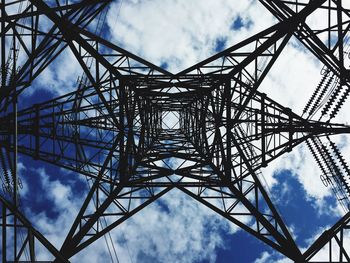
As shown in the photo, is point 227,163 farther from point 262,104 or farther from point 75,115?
point 75,115

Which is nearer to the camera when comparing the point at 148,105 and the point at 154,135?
the point at 148,105

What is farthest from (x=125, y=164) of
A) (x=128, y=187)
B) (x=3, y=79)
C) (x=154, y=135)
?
(x=154, y=135)

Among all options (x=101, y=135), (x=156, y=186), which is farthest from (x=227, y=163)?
(x=101, y=135)

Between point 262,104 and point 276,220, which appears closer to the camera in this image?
point 276,220

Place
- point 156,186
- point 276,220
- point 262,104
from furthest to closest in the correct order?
→ 1. point 262,104
2. point 156,186
3. point 276,220

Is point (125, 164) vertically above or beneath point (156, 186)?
above

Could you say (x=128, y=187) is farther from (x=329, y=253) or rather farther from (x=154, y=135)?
(x=154, y=135)

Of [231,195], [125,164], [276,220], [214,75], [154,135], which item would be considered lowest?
[276,220]

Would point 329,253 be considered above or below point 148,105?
below

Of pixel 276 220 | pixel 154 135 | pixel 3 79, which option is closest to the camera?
pixel 3 79
